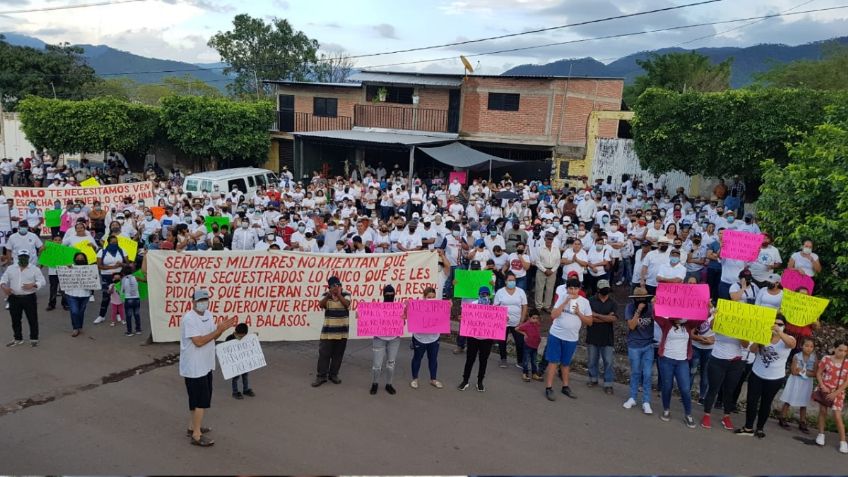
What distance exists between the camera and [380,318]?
822 centimetres

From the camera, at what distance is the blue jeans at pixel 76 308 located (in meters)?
10.1

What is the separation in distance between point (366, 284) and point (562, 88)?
747 inches

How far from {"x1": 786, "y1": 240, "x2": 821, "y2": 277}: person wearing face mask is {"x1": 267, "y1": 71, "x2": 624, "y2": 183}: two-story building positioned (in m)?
13.8

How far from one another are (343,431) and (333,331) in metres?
1.58

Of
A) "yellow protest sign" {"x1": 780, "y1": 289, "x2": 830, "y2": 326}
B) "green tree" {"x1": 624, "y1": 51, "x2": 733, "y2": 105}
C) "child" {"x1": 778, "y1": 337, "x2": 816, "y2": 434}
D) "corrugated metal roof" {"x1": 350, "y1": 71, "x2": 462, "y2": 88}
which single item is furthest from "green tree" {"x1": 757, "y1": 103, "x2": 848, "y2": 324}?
"green tree" {"x1": 624, "y1": 51, "x2": 733, "y2": 105}

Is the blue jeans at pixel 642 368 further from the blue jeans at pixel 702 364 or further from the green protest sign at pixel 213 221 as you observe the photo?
the green protest sign at pixel 213 221

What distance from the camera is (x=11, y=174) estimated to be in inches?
1128

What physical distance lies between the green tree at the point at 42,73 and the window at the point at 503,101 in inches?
1498

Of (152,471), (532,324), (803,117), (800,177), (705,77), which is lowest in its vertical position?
(152,471)

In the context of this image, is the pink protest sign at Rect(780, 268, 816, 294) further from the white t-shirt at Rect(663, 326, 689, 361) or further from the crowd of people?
the white t-shirt at Rect(663, 326, 689, 361)

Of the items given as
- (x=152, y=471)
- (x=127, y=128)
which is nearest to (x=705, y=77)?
(x=127, y=128)

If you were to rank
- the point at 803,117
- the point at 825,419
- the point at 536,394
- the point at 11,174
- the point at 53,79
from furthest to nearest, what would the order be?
the point at 53,79 < the point at 11,174 < the point at 803,117 < the point at 536,394 < the point at 825,419

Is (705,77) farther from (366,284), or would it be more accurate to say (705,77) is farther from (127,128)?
(366,284)

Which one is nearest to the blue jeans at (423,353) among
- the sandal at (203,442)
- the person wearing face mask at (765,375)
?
the sandal at (203,442)
